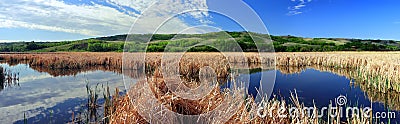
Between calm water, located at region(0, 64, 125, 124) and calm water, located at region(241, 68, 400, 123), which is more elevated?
calm water, located at region(241, 68, 400, 123)

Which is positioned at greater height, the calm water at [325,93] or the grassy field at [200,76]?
the grassy field at [200,76]

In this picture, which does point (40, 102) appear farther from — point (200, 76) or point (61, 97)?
point (200, 76)

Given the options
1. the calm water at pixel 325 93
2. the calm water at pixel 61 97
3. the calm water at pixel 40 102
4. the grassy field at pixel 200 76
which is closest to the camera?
the grassy field at pixel 200 76

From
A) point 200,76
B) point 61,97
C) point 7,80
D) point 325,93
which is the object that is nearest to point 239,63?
point 200,76

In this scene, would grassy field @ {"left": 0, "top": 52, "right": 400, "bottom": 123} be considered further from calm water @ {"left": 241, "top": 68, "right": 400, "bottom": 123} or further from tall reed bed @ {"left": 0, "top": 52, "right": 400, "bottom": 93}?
calm water @ {"left": 241, "top": 68, "right": 400, "bottom": 123}

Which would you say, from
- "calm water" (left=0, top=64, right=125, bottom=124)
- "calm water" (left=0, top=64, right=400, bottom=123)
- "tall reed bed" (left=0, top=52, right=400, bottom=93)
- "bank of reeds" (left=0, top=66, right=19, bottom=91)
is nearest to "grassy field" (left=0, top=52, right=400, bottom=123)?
"tall reed bed" (left=0, top=52, right=400, bottom=93)

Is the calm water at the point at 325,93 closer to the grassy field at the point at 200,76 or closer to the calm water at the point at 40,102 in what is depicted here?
the grassy field at the point at 200,76

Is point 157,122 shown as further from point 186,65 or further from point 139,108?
point 186,65

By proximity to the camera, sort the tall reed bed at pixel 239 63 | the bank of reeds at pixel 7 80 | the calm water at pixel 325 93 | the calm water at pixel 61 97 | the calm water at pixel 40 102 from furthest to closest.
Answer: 1. the bank of reeds at pixel 7 80
2. the tall reed bed at pixel 239 63
3. the calm water at pixel 325 93
4. the calm water at pixel 61 97
5. the calm water at pixel 40 102

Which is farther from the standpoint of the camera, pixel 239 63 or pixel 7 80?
pixel 239 63

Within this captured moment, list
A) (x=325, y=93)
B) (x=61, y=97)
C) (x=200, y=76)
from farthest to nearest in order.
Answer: (x=200, y=76), (x=325, y=93), (x=61, y=97)

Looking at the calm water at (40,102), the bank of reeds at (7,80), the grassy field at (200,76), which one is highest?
the grassy field at (200,76)

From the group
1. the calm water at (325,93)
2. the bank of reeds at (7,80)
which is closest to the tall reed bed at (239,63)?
the calm water at (325,93)

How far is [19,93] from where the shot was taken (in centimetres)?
1060
